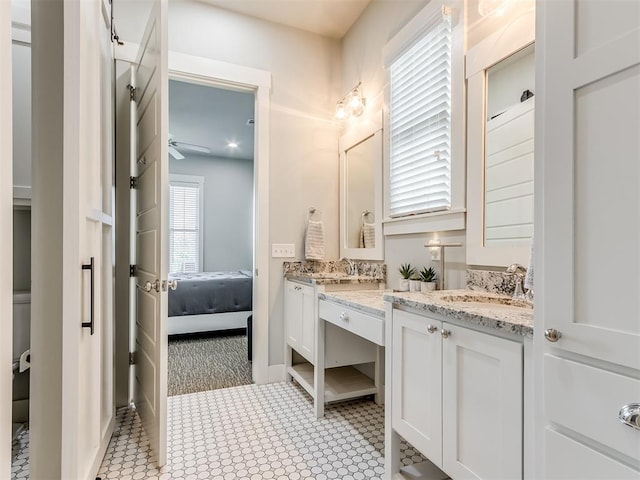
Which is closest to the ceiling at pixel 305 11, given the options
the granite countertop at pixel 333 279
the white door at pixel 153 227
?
the white door at pixel 153 227

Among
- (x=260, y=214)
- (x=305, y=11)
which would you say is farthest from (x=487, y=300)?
(x=305, y=11)

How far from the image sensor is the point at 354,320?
1.95 meters

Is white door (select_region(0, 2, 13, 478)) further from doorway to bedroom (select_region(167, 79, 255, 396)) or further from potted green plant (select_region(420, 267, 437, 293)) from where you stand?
potted green plant (select_region(420, 267, 437, 293))

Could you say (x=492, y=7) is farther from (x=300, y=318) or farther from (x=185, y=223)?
(x=185, y=223)

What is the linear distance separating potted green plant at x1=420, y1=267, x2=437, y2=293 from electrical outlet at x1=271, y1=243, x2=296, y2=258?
1.23m

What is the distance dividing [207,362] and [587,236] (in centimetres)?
329

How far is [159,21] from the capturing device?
1.68 meters

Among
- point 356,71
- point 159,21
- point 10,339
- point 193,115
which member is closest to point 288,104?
point 356,71

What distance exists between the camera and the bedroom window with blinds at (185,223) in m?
6.24

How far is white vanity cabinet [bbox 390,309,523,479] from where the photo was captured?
1.05 m

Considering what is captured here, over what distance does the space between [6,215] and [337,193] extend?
2.56 metres

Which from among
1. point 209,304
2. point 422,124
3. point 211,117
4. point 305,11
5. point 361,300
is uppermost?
point 305,11

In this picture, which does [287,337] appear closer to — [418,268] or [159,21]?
[418,268]

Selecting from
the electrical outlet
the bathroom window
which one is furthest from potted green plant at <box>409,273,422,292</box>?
the electrical outlet
